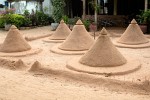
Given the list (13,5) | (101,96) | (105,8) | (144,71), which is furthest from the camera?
(13,5)

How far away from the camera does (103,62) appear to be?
8.34 metres

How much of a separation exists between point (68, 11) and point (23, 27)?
428 cm

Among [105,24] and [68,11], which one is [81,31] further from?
[68,11]

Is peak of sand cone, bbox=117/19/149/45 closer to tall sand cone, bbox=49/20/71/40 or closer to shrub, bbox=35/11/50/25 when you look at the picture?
tall sand cone, bbox=49/20/71/40

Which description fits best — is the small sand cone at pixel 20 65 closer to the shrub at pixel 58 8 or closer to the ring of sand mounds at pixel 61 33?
the ring of sand mounds at pixel 61 33

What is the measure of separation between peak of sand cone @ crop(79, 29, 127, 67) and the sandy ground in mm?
765

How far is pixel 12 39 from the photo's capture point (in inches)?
448

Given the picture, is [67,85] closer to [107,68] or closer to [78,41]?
[107,68]

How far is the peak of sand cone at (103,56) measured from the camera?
8352 millimetres

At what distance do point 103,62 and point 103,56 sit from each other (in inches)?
8.7

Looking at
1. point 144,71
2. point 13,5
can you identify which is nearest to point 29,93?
point 144,71

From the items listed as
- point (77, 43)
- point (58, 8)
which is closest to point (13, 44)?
point (77, 43)

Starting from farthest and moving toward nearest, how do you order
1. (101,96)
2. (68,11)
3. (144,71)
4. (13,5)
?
1. (13,5)
2. (68,11)
3. (144,71)
4. (101,96)

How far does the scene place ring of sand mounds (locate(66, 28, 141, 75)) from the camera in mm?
8078
